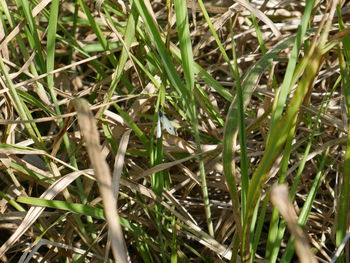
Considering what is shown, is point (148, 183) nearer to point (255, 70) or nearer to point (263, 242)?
point (263, 242)

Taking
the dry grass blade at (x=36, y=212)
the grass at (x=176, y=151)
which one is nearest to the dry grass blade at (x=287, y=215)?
the grass at (x=176, y=151)

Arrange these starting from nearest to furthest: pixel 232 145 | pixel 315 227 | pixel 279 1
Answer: pixel 232 145 → pixel 315 227 → pixel 279 1

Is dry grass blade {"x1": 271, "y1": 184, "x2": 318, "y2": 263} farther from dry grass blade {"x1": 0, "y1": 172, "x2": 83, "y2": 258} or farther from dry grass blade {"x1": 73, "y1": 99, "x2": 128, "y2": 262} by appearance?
dry grass blade {"x1": 0, "y1": 172, "x2": 83, "y2": 258}

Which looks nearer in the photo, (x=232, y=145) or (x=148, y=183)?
(x=232, y=145)

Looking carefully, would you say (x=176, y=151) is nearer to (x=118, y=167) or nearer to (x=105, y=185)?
(x=118, y=167)

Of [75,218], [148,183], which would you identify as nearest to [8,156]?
[75,218]

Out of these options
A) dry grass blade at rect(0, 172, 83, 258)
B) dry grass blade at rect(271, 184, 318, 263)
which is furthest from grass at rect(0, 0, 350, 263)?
dry grass blade at rect(271, 184, 318, 263)

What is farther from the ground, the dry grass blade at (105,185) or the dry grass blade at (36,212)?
the dry grass blade at (105,185)

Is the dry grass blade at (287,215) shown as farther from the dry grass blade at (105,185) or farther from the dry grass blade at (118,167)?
the dry grass blade at (118,167)
